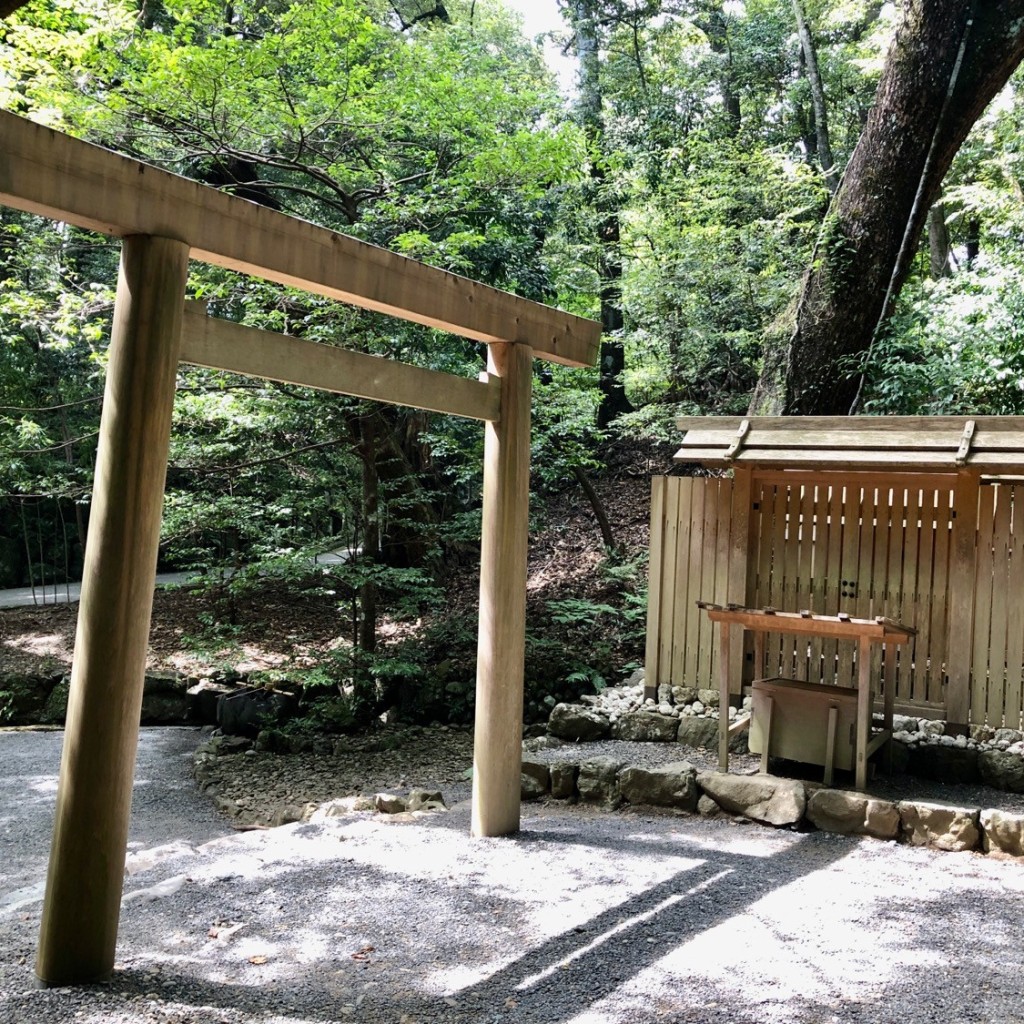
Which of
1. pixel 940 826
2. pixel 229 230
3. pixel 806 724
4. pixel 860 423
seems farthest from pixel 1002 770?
pixel 229 230

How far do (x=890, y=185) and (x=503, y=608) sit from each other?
712cm

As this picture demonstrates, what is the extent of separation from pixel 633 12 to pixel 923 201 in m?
9.87

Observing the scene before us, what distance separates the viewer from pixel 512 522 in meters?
4.62

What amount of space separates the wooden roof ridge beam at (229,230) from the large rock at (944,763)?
3737 millimetres

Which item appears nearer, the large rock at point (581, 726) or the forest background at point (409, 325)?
the large rock at point (581, 726)

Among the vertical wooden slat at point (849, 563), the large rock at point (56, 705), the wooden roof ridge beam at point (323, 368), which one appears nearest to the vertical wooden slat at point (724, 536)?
the vertical wooden slat at point (849, 563)

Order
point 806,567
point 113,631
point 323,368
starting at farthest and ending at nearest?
point 806,567 → point 323,368 → point 113,631

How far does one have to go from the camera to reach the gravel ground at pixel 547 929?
2.80 m

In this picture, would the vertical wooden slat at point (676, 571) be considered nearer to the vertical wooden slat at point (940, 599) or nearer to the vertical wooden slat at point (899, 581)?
the vertical wooden slat at point (899, 581)

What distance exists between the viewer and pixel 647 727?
259 inches

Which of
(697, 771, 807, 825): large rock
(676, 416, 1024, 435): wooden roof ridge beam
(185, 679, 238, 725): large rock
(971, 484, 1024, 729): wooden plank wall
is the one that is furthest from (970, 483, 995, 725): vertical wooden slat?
(185, 679, 238, 725): large rock

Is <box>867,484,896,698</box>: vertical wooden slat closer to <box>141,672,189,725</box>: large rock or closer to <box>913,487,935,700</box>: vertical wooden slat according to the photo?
<box>913,487,935,700</box>: vertical wooden slat

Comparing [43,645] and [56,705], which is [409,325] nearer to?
[56,705]

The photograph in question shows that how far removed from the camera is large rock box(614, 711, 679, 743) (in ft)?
21.4
